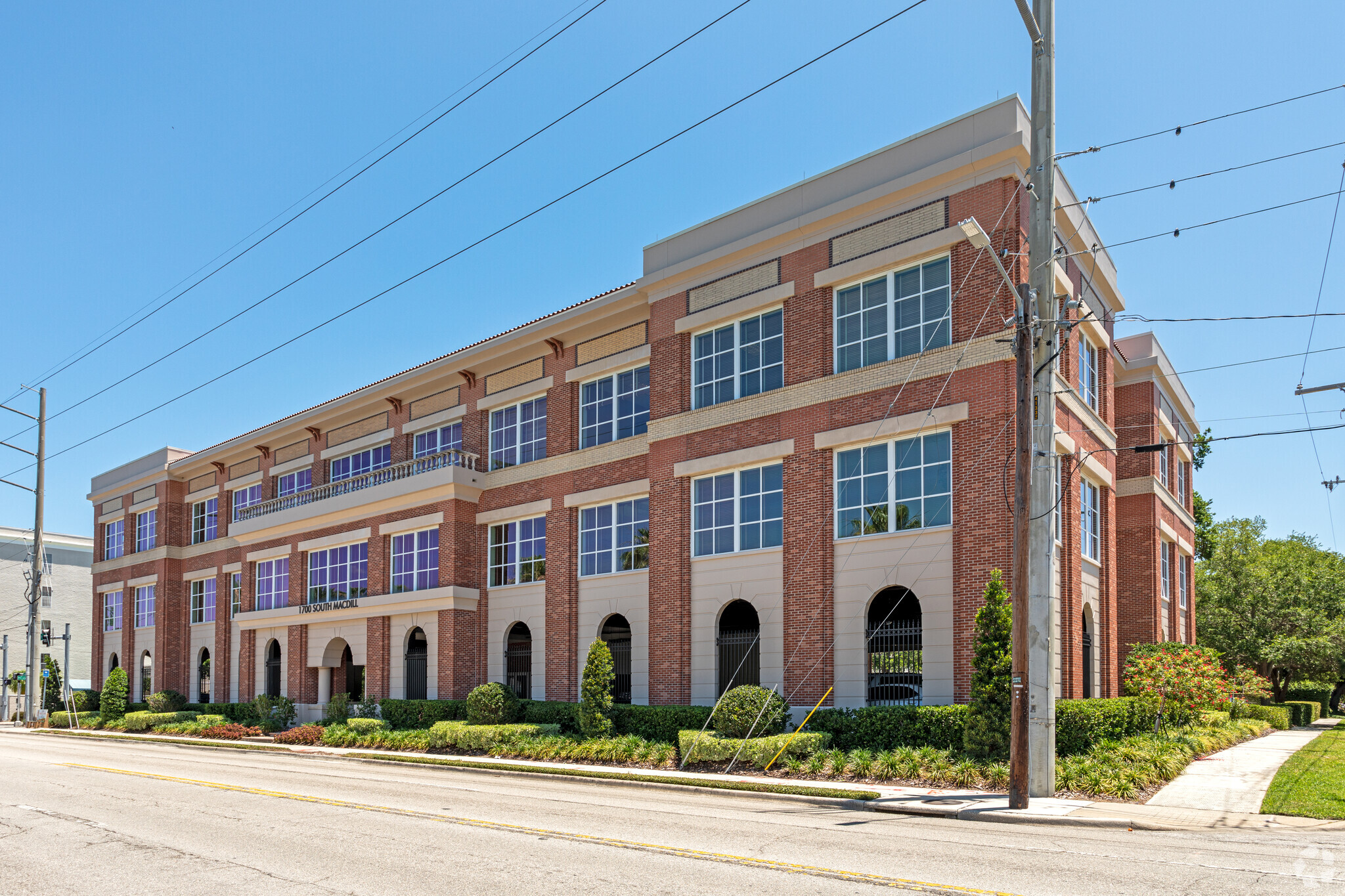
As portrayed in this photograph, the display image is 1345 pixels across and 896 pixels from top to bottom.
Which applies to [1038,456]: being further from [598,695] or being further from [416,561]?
[416,561]

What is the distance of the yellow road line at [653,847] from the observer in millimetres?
9555

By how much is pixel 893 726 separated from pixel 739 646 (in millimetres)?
5432

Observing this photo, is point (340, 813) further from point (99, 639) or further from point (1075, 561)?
point (99, 639)

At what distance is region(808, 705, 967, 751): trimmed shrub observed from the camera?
2036 centimetres

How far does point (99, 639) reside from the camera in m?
57.8

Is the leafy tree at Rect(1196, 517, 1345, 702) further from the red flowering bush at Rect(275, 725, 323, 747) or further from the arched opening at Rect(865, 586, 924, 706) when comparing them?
the red flowering bush at Rect(275, 725, 323, 747)

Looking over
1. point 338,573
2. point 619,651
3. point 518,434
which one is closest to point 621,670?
point 619,651

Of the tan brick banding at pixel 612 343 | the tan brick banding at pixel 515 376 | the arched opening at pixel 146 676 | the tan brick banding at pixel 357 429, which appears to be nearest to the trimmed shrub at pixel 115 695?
the arched opening at pixel 146 676

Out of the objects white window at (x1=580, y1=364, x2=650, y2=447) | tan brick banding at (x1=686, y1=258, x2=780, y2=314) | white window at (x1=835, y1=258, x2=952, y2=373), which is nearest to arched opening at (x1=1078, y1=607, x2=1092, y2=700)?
white window at (x1=835, y1=258, x2=952, y2=373)

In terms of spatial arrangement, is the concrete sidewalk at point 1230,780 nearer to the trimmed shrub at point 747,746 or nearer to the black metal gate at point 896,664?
the black metal gate at point 896,664

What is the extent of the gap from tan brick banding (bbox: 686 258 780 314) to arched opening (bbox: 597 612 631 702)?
8.93m

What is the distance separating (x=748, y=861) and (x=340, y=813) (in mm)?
7148

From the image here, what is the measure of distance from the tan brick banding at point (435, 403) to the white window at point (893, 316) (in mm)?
16337

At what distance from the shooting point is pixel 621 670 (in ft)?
96.5
